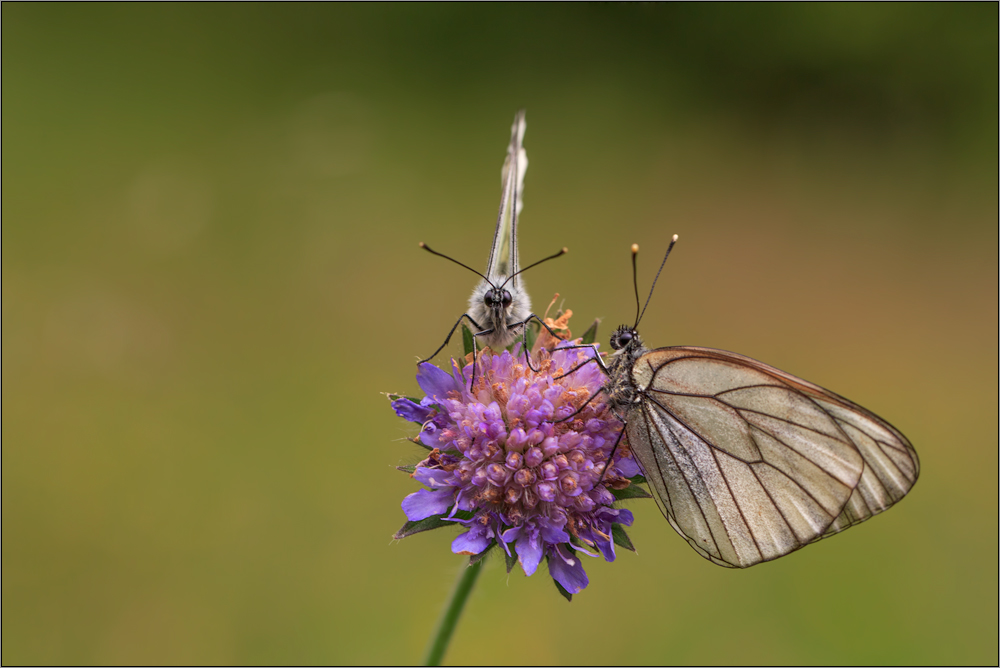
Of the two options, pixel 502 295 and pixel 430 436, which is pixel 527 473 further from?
pixel 502 295

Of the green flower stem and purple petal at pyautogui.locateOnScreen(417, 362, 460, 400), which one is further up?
purple petal at pyautogui.locateOnScreen(417, 362, 460, 400)

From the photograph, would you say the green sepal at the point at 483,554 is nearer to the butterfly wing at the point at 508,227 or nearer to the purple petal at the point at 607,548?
the purple petal at the point at 607,548

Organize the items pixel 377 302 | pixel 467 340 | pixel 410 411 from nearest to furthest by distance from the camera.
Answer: pixel 410 411 < pixel 467 340 < pixel 377 302

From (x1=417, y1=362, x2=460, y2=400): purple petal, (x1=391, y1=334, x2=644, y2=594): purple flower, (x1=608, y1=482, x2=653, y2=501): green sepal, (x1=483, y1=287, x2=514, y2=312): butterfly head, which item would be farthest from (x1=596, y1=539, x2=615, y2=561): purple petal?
(x1=483, y1=287, x2=514, y2=312): butterfly head

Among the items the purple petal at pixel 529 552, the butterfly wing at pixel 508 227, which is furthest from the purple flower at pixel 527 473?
the butterfly wing at pixel 508 227

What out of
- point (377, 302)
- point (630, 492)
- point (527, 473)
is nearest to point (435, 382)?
point (527, 473)

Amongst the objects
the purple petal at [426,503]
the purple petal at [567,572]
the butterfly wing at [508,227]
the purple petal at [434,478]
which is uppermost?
the butterfly wing at [508,227]

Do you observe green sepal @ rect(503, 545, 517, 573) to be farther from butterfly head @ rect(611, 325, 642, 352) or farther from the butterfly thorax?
butterfly head @ rect(611, 325, 642, 352)
